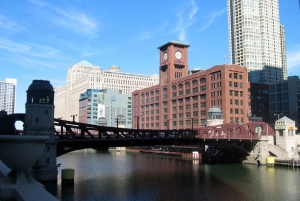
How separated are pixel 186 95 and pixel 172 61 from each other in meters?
24.1

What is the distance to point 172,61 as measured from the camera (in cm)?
16962

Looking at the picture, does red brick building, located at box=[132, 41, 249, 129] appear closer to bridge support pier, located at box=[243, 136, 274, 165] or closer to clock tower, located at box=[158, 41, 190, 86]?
clock tower, located at box=[158, 41, 190, 86]

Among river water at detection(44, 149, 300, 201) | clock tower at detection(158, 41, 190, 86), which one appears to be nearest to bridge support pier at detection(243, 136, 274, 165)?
river water at detection(44, 149, 300, 201)

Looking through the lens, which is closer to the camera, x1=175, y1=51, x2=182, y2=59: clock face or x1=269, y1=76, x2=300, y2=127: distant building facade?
x1=175, y1=51, x2=182, y2=59: clock face

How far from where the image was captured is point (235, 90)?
445 ft

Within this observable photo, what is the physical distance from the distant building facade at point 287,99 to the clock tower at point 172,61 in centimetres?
5807

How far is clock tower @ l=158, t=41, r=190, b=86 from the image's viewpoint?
169m

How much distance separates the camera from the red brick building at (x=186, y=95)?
134625 millimetres

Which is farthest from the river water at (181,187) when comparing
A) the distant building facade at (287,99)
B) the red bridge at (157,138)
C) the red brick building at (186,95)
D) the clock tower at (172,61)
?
the distant building facade at (287,99)

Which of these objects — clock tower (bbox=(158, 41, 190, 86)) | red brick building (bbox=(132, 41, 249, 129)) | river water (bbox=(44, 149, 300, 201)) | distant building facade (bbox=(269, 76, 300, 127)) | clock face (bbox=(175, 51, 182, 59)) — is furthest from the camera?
distant building facade (bbox=(269, 76, 300, 127))

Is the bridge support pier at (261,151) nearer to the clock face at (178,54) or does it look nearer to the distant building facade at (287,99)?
the clock face at (178,54)

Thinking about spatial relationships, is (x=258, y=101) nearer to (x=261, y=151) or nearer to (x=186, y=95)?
(x=186, y=95)

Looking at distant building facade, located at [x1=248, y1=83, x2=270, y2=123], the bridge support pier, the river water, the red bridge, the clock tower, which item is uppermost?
the clock tower

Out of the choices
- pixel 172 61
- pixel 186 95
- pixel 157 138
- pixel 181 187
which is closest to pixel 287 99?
pixel 186 95
